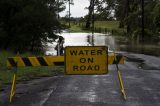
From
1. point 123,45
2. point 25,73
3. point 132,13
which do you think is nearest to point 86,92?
point 25,73

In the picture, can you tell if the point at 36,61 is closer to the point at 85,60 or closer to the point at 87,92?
the point at 85,60

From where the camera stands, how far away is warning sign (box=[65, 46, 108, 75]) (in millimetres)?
11812

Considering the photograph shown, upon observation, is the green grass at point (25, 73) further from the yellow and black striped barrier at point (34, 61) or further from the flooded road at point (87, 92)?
the yellow and black striped barrier at point (34, 61)

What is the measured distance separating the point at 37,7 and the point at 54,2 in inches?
249

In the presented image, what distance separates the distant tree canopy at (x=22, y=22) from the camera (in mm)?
29125

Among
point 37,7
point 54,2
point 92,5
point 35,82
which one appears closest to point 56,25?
point 37,7

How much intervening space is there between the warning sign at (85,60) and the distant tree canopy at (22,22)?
16709mm

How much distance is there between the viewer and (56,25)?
32.3 m

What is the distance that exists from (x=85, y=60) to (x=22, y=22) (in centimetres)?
1815

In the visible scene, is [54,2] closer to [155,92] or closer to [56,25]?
[56,25]

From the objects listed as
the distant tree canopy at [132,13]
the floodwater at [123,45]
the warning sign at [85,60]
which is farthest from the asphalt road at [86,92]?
the distant tree canopy at [132,13]

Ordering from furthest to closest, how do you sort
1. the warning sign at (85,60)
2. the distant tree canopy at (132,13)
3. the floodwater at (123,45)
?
the distant tree canopy at (132,13) → the floodwater at (123,45) → the warning sign at (85,60)

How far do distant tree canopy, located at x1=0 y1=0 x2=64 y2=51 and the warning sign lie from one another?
16709mm

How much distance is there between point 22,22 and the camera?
29.5 metres
